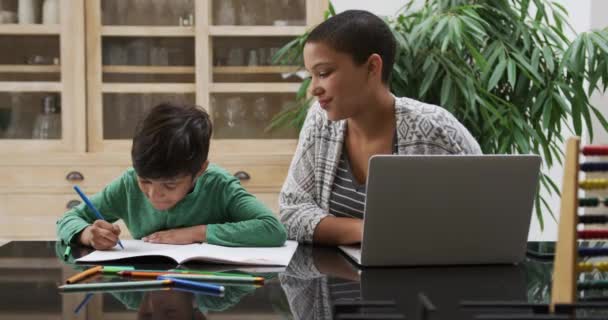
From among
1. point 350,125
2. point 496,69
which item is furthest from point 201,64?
point 350,125

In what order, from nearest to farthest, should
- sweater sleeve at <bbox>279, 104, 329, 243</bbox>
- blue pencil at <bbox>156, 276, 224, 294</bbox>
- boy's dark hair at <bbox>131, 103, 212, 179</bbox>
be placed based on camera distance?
blue pencil at <bbox>156, 276, 224, 294</bbox> → boy's dark hair at <bbox>131, 103, 212, 179</bbox> → sweater sleeve at <bbox>279, 104, 329, 243</bbox>

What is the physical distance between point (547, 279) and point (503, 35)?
1669mm

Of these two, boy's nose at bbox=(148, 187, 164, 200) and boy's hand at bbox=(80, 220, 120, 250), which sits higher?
boy's nose at bbox=(148, 187, 164, 200)

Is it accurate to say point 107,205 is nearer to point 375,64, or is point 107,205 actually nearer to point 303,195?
point 303,195

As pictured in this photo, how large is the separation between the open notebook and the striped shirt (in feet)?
0.78

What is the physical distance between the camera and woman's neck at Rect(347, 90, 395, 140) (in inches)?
63.3

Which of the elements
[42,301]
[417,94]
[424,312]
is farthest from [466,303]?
[417,94]

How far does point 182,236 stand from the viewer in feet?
4.33

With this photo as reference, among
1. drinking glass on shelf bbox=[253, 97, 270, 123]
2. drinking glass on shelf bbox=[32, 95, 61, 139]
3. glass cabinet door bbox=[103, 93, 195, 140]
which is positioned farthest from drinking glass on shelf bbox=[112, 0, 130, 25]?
drinking glass on shelf bbox=[253, 97, 270, 123]

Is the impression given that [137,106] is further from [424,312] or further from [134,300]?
[424,312]

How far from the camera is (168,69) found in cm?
308

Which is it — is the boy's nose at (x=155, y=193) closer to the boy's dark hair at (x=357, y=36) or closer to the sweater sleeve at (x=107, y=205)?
the sweater sleeve at (x=107, y=205)

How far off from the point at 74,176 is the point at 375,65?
1660mm

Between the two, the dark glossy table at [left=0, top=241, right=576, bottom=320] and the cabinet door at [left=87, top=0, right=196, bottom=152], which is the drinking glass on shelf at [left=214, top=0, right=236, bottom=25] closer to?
the cabinet door at [left=87, top=0, right=196, bottom=152]
